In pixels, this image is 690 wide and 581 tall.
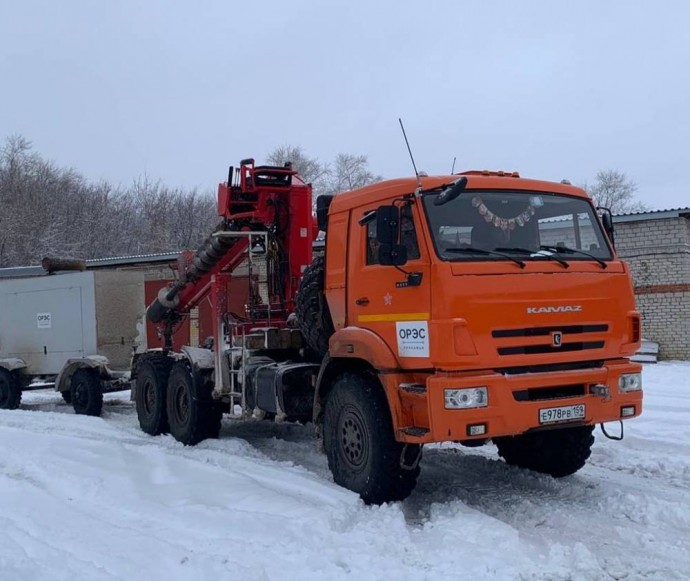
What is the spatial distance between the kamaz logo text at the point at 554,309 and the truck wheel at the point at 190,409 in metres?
5.04

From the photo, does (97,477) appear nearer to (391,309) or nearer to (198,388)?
(198,388)

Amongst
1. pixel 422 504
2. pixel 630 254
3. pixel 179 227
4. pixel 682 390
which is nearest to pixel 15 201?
pixel 179 227

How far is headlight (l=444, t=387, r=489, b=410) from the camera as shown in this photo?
5.62m

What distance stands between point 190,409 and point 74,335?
194 inches

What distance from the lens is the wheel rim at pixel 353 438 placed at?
6.46 metres

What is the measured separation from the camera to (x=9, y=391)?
14016mm

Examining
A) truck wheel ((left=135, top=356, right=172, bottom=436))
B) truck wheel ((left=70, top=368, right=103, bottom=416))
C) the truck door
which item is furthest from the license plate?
truck wheel ((left=70, top=368, right=103, bottom=416))

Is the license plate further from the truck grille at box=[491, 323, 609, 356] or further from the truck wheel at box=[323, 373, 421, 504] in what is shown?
the truck wheel at box=[323, 373, 421, 504]

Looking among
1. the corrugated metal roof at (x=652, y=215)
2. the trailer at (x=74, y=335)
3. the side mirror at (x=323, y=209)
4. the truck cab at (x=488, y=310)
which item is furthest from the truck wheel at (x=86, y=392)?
the corrugated metal roof at (x=652, y=215)

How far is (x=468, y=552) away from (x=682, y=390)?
1000 cm

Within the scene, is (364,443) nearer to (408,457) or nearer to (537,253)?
(408,457)

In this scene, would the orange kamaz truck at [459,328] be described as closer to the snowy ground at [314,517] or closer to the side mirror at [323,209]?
the side mirror at [323,209]

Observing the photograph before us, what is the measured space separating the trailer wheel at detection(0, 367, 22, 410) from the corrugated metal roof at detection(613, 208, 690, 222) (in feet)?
43.8

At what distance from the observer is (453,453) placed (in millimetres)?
8633
